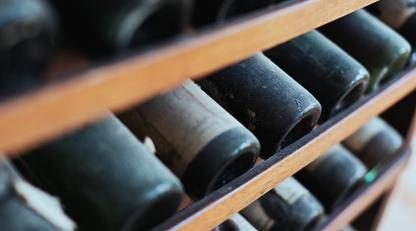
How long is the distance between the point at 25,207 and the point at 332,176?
24.0 inches

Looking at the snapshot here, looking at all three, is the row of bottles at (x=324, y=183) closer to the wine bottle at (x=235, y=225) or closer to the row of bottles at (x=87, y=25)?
the wine bottle at (x=235, y=225)

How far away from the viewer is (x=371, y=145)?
3.70 ft

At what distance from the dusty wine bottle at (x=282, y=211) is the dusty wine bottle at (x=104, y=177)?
0.38 metres

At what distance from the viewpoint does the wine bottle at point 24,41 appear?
14.4 inches

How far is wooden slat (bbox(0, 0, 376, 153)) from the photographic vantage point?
0.35m

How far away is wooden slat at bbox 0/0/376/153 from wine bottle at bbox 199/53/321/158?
188mm

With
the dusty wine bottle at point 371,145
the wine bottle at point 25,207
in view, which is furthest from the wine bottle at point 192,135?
the dusty wine bottle at point 371,145

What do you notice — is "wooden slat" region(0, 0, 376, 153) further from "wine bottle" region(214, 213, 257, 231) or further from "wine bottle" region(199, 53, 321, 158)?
"wine bottle" region(214, 213, 257, 231)

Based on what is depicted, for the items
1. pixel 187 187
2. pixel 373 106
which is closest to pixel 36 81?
pixel 187 187

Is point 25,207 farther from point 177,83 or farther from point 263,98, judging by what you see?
point 263,98

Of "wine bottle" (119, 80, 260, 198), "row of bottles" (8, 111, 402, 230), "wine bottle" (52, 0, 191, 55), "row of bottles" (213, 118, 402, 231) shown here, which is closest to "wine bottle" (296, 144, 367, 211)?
"row of bottles" (213, 118, 402, 231)

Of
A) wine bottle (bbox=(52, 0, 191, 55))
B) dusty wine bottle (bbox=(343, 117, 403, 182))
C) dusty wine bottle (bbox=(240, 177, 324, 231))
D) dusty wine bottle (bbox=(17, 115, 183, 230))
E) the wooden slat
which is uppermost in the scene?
wine bottle (bbox=(52, 0, 191, 55))

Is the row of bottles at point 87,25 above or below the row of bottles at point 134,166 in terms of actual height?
above

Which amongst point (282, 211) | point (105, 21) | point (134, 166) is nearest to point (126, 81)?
point (105, 21)
